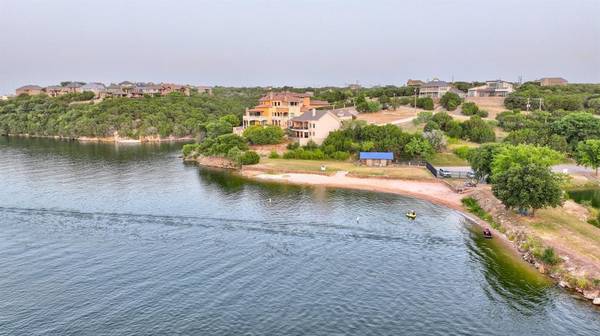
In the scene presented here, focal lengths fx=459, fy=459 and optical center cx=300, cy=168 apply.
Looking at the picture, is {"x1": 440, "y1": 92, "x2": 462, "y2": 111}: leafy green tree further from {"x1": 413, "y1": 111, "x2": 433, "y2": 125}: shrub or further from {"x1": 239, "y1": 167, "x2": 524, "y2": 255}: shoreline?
{"x1": 239, "y1": 167, "x2": 524, "y2": 255}: shoreline

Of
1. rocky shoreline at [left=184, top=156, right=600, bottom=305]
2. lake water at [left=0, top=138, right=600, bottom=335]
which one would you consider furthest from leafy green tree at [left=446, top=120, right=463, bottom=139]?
lake water at [left=0, top=138, right=600, bottom=335]

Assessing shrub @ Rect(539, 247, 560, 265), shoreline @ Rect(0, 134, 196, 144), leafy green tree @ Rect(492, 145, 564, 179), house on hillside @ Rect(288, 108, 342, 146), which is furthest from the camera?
shoreline @ Rect(0, 134, 196, 144)

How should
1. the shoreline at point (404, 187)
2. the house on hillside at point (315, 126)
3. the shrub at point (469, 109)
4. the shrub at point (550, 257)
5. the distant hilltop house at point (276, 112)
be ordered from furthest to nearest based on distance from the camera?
the shrub at point (469, 109), the distant hilltop house at point (276, 112), the house on hillside at point (315, 126), the shoreline at point (404, 187), the shrub at point (550, 257)

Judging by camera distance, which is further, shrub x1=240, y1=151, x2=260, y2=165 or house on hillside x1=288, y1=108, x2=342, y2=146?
house on hillside x1=288, y1=108, x2=342, y2=146

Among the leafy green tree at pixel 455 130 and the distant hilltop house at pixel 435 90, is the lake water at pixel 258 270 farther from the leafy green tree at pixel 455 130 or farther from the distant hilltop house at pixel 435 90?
the distant hilltop house at pixel 435 90

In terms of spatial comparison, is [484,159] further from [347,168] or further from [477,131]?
[477,131]

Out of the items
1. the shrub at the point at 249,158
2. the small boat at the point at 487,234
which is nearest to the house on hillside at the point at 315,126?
the shrub at the point at 249,158
